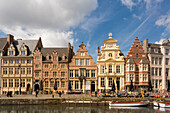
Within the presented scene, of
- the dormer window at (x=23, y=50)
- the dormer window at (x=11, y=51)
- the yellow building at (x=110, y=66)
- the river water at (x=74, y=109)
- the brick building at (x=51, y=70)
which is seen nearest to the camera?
the river water at (x=74, y=109)

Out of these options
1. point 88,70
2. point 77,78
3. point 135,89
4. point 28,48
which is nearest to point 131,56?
point 135,89

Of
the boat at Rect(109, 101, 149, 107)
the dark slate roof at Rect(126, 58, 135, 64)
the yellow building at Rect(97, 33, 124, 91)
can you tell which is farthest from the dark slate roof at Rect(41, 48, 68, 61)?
the boat at Rect(109, 101, 149, 107)

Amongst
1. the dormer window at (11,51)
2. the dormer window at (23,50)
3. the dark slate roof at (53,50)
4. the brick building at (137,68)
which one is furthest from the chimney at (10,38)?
the brick building at (137,68)

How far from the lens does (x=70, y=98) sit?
43.3m

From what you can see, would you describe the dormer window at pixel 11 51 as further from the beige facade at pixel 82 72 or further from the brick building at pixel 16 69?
the beige facade at pixel 82 72

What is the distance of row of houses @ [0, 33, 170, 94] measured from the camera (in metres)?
55.3

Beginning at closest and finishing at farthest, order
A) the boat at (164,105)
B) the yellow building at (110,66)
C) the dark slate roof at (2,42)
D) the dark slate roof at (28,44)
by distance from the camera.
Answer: the boat at (164,105), the yellow building at (110,66), the dark slate roof at (2,42), the dark slate roof at (28,44)

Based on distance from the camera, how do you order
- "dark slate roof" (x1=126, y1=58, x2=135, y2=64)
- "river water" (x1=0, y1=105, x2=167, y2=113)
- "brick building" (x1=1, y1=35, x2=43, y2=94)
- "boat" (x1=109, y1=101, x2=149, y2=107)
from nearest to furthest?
"river water" (x1=0, y1=105, x2=167, y2=113) < "boat" (x1=109, y1=101, x2=149, y2=107) < "dark slate roof" (x1=126, y1=58, x2=135, y2=64) < "brick building" (x1=1, y1=35, x2=43, y2=94)

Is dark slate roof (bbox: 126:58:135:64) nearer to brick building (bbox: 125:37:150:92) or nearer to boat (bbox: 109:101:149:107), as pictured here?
brick building (bbox: 125:37:150:92)

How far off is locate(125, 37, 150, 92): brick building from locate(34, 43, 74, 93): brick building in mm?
16371

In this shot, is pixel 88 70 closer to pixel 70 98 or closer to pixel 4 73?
pixel 70 98

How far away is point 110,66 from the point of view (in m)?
56.0

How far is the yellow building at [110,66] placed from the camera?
182ft

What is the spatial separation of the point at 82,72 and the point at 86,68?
1533mm
